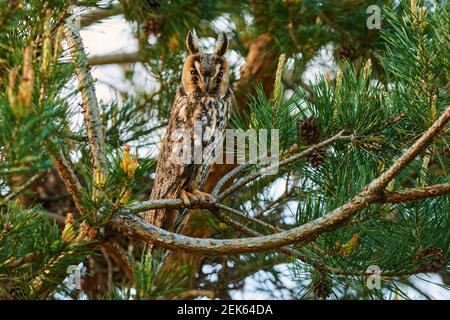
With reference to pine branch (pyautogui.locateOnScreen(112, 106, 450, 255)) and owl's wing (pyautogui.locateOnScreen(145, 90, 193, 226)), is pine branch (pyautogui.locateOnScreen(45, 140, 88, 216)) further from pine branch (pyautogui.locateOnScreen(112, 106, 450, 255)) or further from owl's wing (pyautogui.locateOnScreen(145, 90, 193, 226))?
owl's wing (pyautogui.locateOnScreen(145, 90, 193, 226))

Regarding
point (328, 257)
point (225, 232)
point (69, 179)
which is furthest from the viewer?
point (225, 232)

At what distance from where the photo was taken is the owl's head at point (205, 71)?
256cm

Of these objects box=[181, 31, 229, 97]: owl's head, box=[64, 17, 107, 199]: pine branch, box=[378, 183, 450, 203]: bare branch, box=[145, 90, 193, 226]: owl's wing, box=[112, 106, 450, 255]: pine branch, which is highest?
box=[181, 31, 229, 97]: owl's head

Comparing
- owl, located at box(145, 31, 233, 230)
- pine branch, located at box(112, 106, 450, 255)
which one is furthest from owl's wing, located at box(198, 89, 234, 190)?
pine branch, located at box(112, 106, 450, 255)

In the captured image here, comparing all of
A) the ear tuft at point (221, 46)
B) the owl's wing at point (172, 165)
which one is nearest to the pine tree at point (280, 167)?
the owl's wing at point (172, 165)

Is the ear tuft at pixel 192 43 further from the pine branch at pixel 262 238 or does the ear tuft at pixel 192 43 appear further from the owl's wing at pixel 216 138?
the pine branch at pixel 262 238

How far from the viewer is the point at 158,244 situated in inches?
62.5

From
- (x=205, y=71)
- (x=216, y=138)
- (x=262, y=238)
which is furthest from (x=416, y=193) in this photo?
(x=205, y=71)

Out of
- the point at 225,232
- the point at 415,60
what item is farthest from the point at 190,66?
the point at 415,60

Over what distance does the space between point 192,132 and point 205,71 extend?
214 millimetres

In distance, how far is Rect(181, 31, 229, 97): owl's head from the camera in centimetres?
256

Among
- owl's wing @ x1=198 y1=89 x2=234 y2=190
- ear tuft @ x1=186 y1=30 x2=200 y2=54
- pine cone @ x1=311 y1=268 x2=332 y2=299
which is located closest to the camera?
pine cone @ x1=311 y1=268 x2=332 y2=299
